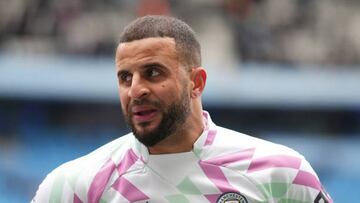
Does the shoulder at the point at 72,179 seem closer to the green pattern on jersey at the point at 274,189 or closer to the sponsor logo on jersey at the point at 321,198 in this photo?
the green pattern on jersey at the point at 274,189

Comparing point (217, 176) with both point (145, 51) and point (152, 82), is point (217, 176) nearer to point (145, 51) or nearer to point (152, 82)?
point (152, 82)

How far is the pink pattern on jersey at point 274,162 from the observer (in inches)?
180

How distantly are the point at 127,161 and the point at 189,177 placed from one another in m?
0.28

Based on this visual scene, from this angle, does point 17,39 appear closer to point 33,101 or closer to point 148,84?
point 33,101

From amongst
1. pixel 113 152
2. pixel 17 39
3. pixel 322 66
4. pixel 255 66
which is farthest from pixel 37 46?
pixel 113 152

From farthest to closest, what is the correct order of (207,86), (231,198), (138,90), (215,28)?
(215,28), (207,86), (231,198), (138,90)

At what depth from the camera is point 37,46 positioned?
1396 centimetres

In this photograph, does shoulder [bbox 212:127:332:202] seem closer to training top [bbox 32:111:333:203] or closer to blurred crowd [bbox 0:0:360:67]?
training top [bbox 32:111:333:203]

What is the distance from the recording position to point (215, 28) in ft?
47.0

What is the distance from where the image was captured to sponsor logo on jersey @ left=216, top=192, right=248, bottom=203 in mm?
4488

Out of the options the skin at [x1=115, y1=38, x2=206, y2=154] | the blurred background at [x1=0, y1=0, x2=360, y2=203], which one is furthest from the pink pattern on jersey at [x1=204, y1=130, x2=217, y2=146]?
the blurred background at [x1=0, y1=0, x2=360, y2=203]

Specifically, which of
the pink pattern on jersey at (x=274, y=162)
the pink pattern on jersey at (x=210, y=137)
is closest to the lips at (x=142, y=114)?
the pink pattern on jersey at (x=210, y=137)

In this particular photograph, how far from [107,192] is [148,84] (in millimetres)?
497

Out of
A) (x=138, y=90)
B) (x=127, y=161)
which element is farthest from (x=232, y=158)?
(x=138, y=90)
